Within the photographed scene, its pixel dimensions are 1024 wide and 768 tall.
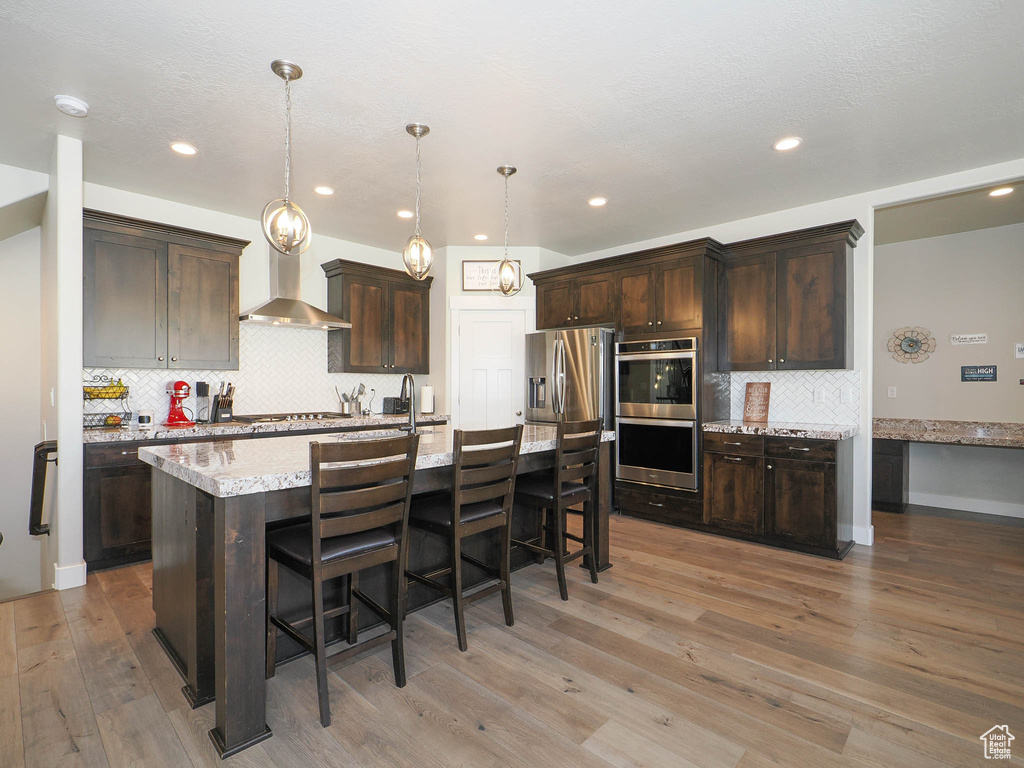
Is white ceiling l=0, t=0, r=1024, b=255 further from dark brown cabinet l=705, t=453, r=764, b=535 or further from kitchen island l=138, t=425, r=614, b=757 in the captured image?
dark brown cabinet l=705, t=453, r=764, b=535

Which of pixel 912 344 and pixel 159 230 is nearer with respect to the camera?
pixel 159 230

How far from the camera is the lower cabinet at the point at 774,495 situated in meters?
3.75

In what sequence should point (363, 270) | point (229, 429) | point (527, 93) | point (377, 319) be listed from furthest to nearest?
point (377, 319), point (363, 270), point (229, 429), point (527, 93)

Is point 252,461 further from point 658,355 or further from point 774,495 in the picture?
point 774,495

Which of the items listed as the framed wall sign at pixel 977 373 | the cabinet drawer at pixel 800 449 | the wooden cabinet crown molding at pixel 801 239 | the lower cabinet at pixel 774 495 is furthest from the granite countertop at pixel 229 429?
the framed wall sign at pixel 977 373

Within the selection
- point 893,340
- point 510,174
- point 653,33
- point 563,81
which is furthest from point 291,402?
point 893,340

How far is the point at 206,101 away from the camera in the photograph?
8.98 ft

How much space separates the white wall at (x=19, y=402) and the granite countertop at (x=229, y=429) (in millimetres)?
1314

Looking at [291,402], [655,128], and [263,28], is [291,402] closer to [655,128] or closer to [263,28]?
[263,28]

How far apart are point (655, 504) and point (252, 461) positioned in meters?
3.55

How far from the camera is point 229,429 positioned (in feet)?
13.0

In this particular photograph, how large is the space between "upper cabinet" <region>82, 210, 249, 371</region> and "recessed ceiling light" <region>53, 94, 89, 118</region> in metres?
1.05

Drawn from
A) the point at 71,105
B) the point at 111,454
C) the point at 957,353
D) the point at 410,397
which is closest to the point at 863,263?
the point at 957,353

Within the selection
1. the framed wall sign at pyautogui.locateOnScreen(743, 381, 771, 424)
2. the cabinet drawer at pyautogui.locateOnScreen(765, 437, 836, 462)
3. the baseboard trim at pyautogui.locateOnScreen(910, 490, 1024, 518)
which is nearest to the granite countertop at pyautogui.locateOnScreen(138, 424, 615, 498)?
the cabinet drawer at pyautogui.locateOnScreen(765, 437, 836, 462)
